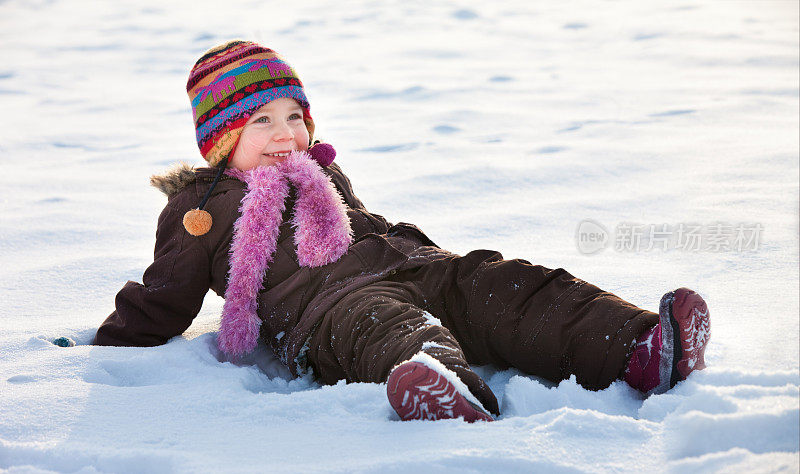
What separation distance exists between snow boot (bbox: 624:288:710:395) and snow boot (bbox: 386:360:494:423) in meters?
0.40

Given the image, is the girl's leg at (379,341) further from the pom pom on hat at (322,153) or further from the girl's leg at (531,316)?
the pom pom on hat at (322,153)

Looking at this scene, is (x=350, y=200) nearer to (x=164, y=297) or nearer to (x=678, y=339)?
(x=164, y=297)

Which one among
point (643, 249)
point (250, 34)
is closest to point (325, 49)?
point (250, 34)

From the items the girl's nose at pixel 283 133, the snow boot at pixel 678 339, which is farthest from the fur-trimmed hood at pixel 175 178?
the snow boot at pixel 678 339

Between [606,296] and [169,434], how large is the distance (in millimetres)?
964

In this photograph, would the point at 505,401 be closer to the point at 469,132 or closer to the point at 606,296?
the point at 606,296

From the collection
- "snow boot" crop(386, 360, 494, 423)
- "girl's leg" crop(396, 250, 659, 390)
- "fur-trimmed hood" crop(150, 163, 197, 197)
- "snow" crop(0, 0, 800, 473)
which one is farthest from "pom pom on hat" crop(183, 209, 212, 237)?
"snow boot" crop(386, 360, 494, 423)

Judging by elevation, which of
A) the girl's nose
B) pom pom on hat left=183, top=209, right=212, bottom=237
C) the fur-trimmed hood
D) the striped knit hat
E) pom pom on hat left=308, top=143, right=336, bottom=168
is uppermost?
the striped knit hat

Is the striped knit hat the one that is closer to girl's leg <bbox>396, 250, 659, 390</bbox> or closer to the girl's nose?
the girl's nose

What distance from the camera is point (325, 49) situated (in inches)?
279

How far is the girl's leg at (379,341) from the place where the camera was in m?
1.45

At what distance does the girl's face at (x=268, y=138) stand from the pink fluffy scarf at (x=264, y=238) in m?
0.09

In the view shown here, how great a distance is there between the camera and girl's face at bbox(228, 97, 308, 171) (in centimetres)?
208

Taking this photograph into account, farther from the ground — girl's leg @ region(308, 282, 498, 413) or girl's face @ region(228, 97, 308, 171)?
girl's face @ region(228, 97, 308, 171)
